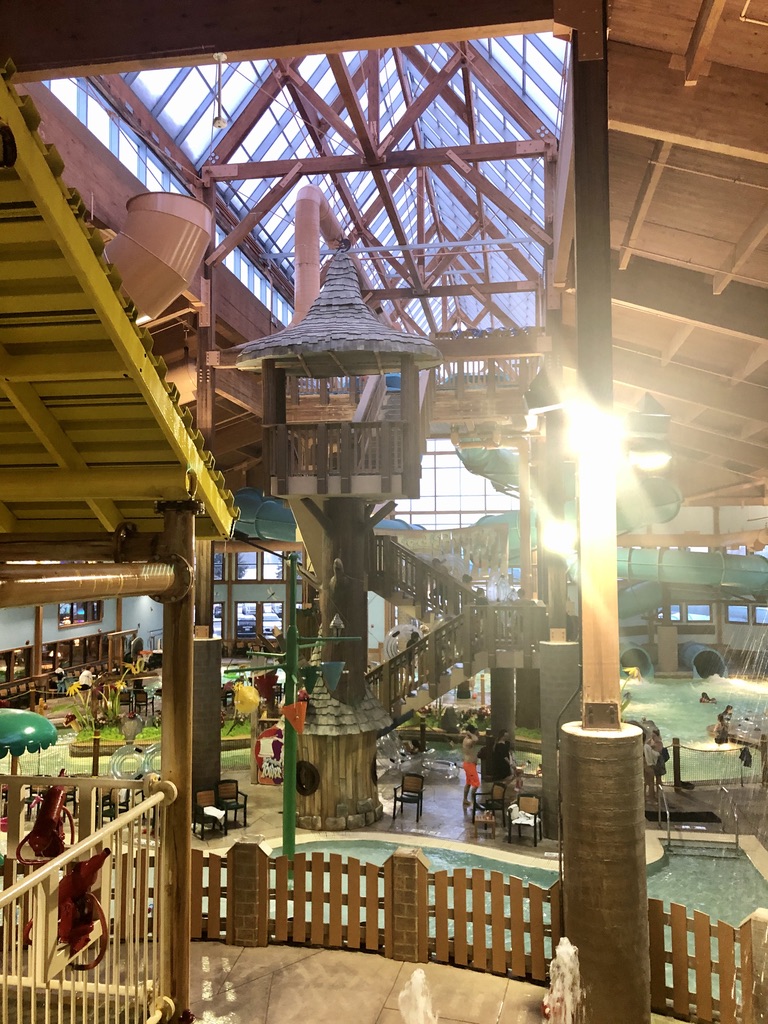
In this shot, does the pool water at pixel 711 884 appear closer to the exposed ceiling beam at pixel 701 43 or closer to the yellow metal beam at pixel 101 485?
the yellow metal beam at pixel 101 485

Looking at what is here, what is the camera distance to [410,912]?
6145 millimetres

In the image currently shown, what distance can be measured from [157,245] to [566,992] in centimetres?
684

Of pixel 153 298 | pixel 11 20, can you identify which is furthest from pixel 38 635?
pixel 11 20

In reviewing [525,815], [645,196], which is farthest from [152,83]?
[525,815]

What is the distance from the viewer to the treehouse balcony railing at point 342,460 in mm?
10430

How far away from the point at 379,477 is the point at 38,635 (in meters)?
14.1

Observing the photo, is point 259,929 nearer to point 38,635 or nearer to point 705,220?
point 705,220

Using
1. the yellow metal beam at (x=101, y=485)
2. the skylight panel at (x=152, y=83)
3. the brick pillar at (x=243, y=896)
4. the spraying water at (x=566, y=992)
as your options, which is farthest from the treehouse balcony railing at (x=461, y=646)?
the skylight panel at (x=152, y=83)

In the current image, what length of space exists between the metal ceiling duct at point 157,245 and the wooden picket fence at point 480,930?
16.5 feet

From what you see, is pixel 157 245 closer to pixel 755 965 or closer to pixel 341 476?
pixel 341 476

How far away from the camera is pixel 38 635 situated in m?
20.6

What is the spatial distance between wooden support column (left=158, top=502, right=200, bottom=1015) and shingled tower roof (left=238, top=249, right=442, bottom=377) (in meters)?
5.95

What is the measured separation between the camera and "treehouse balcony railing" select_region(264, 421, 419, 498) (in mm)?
10430

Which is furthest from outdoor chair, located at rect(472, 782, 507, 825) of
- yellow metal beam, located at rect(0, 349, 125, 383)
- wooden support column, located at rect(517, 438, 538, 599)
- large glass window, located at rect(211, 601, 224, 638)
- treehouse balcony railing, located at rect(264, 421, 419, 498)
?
large glass window, located at rect(211, 601, 224, 638)
